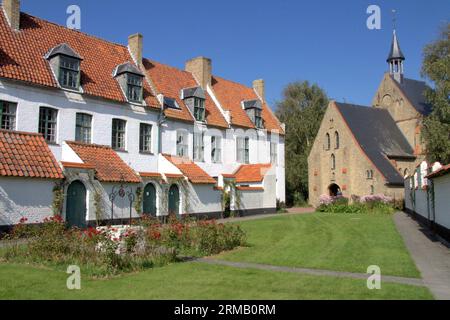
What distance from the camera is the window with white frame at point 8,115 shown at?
66.9 ft

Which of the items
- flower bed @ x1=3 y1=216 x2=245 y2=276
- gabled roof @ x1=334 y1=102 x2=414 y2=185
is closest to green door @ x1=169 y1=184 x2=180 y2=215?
flower bed @ x1=3 y1=216 x2=245 y2=276

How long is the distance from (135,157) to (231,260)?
50.1 ft

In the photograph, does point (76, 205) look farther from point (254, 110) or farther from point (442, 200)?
point (254, 110)

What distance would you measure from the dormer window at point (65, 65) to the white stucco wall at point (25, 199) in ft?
21.0

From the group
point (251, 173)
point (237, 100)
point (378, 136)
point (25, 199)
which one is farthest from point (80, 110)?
point (378, 136)

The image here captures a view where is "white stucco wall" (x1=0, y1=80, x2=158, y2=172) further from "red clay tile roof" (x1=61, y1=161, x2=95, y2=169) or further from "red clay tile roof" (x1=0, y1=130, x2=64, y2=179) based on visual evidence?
"red clay tile roof" (x1=61, y1=161, x2=95, y2=169)

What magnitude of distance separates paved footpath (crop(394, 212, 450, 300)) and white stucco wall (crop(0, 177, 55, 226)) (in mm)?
15105

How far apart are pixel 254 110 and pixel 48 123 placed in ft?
63.6

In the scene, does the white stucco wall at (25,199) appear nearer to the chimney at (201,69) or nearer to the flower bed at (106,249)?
the flower bed at (106,249)

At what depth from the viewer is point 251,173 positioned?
33.9 metres

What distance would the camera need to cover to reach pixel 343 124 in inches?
1769

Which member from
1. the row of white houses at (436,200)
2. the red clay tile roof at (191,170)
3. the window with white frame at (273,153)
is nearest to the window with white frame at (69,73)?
the red clay tile roof at (191,170)

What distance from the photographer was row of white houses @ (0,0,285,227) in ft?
65.1

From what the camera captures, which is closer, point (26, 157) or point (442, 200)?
point (442, 200)
